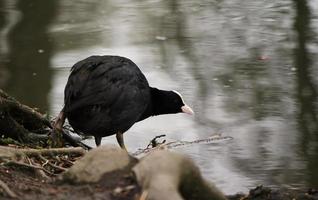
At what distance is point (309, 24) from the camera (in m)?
10.8

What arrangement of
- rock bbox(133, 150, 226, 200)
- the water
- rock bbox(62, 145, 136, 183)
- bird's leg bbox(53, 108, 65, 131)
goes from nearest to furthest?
rock bbox(133, 150, 226, 200) → rock bbox(62, 145, 136, 183) → bird's leg bbox(53, 108, 65, 131) → the water

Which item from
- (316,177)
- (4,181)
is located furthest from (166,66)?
(4,181)

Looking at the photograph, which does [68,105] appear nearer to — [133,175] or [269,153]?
[133,175]

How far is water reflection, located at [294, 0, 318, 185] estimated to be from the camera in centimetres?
695

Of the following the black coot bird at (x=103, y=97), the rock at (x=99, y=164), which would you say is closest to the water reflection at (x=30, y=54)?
the black coot bird at (x=103, y=97)

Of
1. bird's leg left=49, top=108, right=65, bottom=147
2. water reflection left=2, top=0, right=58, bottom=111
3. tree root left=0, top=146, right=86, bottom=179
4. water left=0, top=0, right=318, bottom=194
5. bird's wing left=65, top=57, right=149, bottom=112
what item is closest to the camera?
tree root left=0, top=146, right=86, bottom=179

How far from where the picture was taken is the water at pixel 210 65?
7062 millimetres

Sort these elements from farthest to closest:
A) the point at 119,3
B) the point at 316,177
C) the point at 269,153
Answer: the point at 119,3
the point at 269,153
the point at 316,177

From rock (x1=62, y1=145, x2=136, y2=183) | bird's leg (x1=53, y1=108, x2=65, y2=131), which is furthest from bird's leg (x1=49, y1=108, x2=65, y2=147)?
rock (x1=62, y1=145, x2=136, y2=183)

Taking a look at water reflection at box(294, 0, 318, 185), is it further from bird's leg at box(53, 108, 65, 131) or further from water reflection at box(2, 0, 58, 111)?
water reflection at box(2, 0, 58, 111)

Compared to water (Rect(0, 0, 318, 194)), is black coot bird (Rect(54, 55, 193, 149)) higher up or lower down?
higher up

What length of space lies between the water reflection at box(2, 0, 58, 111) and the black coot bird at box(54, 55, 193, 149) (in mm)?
2390

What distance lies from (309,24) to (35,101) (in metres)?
4.38

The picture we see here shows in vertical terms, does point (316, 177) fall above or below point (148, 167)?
below
